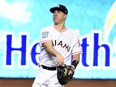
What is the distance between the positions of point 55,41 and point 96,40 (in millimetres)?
4005

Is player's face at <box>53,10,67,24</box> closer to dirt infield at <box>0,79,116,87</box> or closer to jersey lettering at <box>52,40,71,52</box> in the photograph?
jersey lettering at <box>52,40,71,52</box>

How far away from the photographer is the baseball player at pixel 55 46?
16.4 feet

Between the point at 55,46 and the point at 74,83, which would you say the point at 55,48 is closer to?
the point at 55,46

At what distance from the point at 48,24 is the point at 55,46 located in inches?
149

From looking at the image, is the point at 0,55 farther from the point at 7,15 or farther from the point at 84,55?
the point at 84,55

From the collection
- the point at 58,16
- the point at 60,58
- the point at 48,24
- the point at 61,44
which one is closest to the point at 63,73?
the point at 60,58

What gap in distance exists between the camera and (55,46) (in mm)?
5023

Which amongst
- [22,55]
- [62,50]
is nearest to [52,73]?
[62,50]

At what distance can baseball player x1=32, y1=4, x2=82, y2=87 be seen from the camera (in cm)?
500

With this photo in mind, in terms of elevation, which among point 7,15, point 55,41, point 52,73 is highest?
point 7,15

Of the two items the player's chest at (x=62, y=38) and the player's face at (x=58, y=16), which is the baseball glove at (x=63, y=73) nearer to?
the player's chest at (x=62, y=38)

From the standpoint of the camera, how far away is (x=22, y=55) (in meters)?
8.68

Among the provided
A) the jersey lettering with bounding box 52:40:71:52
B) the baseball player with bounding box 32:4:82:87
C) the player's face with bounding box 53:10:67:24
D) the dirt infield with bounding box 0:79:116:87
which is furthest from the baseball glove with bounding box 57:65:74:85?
the dirt infield with bounding box 0:79:116:87

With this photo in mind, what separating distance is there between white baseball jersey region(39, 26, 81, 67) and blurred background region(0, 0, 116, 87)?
11.6ft
